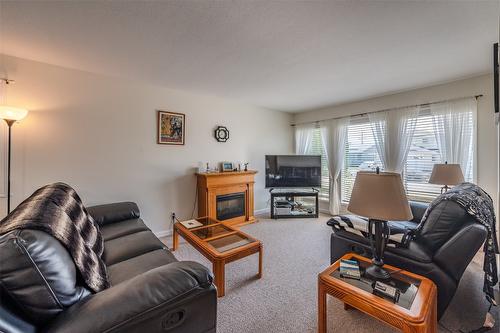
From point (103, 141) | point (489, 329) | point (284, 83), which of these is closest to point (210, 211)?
point (103, 141)

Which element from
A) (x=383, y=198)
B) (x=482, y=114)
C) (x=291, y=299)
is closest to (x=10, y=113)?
(x=291, y=299)

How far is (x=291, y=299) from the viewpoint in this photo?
184 cm

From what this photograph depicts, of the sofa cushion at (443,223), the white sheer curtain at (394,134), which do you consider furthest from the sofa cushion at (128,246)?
the white sheer curtain at (394,134)

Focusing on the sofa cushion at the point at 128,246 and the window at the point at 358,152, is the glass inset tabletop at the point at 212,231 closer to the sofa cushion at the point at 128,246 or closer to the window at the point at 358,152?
the sofa cushion at the point at 128,246

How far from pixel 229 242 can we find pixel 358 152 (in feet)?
10.3

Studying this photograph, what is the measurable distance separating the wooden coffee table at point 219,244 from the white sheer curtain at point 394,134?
2.81m

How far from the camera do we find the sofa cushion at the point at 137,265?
140cm

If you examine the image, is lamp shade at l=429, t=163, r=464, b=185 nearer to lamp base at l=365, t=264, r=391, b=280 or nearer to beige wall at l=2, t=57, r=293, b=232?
lamp base at l=365, t=264, r=391, b=280

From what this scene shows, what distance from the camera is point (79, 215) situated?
1.55 metres

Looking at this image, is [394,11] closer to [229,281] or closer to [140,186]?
[229,281]

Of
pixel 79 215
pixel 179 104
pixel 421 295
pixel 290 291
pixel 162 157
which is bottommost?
pixel 290 291

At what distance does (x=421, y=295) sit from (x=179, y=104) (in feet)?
11.7

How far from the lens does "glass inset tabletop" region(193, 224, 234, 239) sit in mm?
2344

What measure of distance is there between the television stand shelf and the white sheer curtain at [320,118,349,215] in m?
0.40
